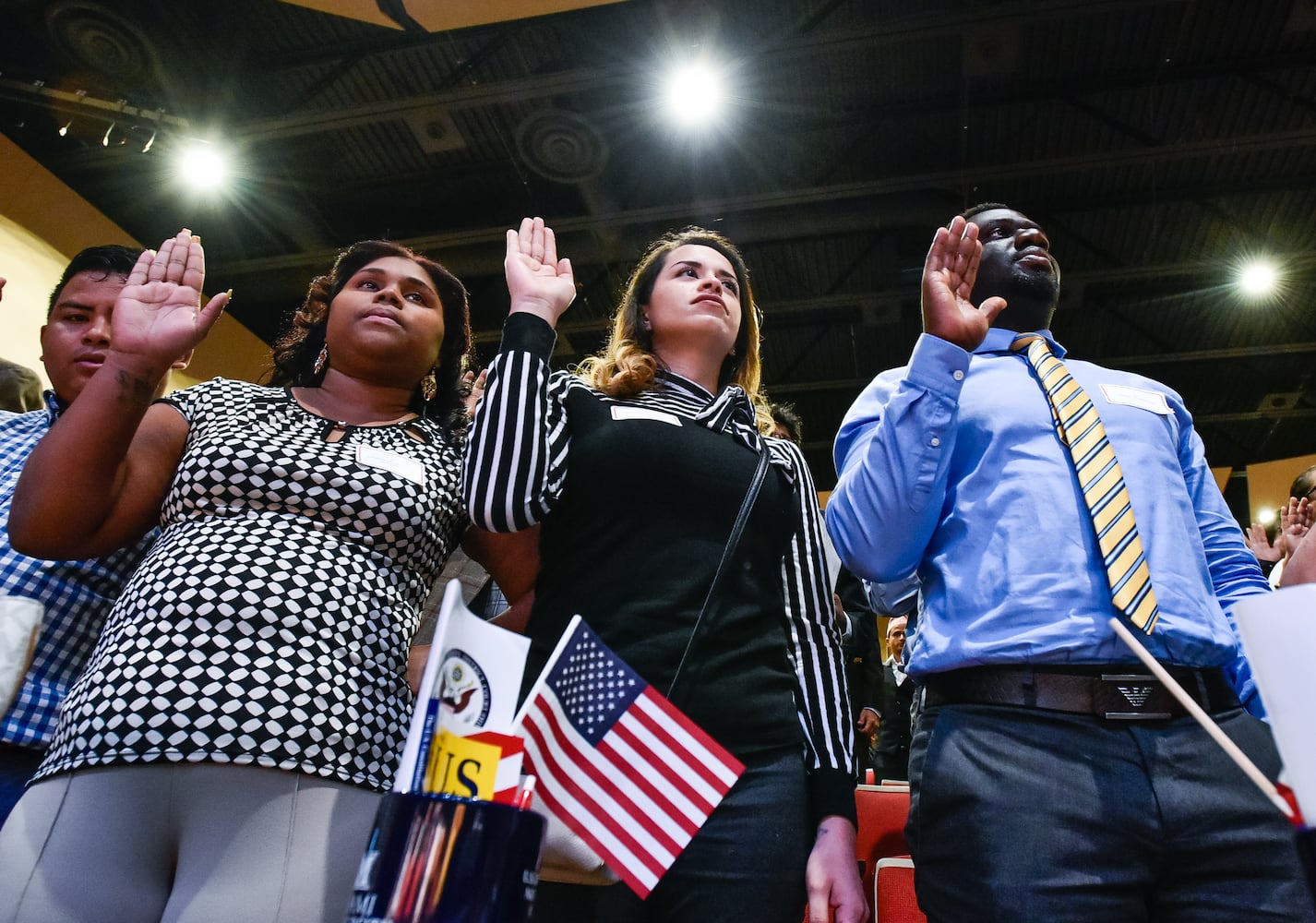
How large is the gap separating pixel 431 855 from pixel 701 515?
0.84m

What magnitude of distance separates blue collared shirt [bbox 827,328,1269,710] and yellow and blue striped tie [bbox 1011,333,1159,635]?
25 mm

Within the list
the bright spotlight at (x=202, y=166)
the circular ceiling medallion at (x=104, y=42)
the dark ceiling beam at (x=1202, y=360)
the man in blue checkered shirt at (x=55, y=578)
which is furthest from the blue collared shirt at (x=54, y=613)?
the dark ceiling beam at (x=1202, y=360)

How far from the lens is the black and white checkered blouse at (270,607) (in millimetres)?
1122

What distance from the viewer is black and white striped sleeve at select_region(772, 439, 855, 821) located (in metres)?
1.31

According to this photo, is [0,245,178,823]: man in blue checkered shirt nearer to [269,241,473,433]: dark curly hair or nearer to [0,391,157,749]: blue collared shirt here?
[0,391,157,749]: blue collared shirt

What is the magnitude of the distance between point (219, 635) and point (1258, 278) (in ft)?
26.3

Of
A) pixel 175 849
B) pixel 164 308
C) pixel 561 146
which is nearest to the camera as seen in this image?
pixel 175 849

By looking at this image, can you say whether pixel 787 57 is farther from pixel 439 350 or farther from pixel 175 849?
pixel 175 849

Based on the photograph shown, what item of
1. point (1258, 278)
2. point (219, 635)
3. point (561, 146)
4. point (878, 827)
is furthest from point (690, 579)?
point (1258, 278)

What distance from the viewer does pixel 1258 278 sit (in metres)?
7.15

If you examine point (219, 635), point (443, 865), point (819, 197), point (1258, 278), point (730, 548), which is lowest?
point (443, 865)

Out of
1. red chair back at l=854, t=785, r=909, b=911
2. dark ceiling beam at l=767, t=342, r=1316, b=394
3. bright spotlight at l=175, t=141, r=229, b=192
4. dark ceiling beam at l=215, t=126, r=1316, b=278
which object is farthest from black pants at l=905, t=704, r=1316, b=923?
dark ceiling beam at l=767, t=342, r=1316, b=394

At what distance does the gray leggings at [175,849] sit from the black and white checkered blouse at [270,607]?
27 millimetres

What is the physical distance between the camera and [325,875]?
1087mm
